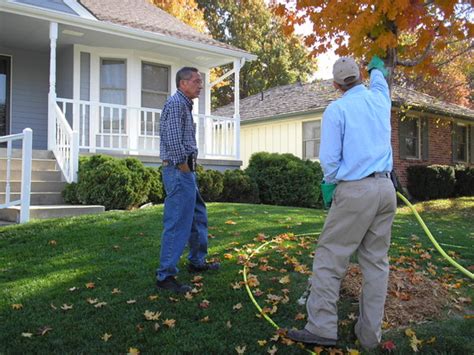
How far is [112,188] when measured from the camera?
28.5 feet

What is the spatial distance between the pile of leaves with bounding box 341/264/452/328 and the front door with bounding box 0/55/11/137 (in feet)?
32.2

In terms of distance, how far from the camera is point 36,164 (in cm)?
941

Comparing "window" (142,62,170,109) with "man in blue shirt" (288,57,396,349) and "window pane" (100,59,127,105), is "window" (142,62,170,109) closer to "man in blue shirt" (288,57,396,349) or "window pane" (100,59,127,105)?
"window pane" (100,59,127,105)

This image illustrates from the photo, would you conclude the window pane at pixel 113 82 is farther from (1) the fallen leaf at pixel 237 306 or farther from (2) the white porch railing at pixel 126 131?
(1) the fallen leaf at pixel 237 306

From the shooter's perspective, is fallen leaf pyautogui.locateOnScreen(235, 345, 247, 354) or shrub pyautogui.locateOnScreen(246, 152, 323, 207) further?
shrub pyautogui.locateOnScreen(246, 152, 323, 207)

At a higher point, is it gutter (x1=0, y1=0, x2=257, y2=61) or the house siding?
gutter (x1=0, y1=0, x2=257, y2=61)

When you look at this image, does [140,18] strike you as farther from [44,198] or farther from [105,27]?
[44,198]

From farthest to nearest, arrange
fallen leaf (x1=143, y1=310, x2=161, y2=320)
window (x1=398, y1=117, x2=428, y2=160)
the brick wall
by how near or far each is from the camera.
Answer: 1. window (x1=398, y1=117, x2=428, y2=160)
2. the brick wall
3. fallen leaf (x1=143, y1=310, x2=161, y2=320)

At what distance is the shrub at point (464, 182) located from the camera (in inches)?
722

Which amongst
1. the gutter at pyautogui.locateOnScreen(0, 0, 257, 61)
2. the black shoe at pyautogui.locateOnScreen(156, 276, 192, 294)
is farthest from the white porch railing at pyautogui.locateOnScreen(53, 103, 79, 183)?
the black shoe at pyautogui.locateOnScreen(156, 276, 192, 294)

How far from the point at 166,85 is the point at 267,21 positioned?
22176mm

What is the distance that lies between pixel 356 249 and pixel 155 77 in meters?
10.3

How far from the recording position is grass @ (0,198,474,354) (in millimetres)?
3303

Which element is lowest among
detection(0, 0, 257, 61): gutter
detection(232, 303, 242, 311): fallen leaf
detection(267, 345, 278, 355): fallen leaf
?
detection(267, 345, 278, 355): fallen leaf
